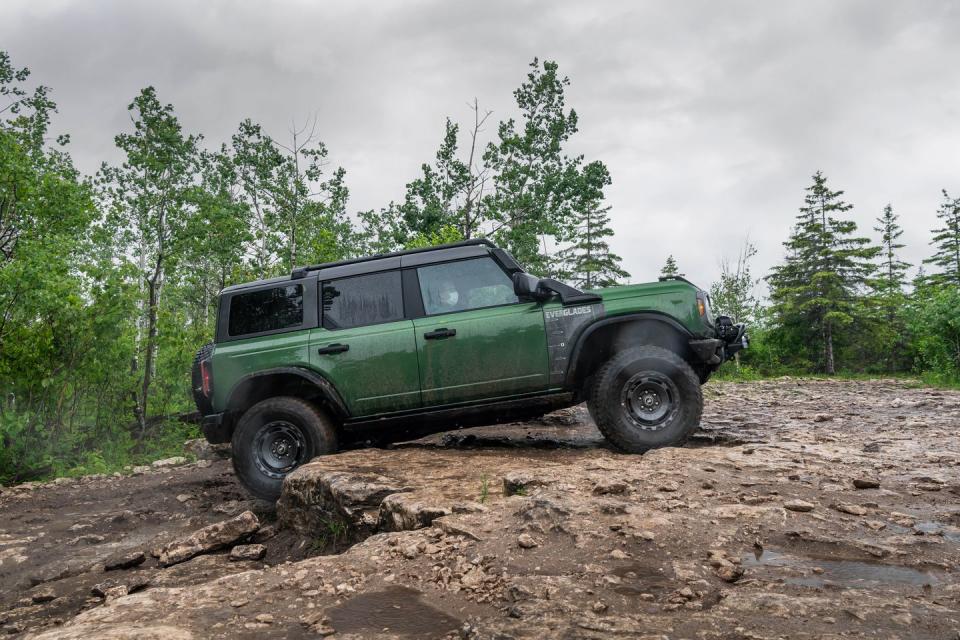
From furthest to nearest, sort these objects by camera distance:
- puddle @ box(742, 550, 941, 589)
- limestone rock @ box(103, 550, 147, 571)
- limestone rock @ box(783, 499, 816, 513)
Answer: limestone rock @ box(103, 550, 147, 571) → limestone rock @ box(783, 499, 816, 513) → puddle @ box(742, 550, 941, 589)

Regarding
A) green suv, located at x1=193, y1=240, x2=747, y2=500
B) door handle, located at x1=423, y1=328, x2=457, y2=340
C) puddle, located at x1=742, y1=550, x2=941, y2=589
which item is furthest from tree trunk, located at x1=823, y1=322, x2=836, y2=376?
puddle, located at x1=742, y1=550, x2=941, y2=589

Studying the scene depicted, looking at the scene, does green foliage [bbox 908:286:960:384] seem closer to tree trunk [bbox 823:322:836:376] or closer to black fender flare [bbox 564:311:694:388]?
tree trunk [bbox 823:322:836:376]

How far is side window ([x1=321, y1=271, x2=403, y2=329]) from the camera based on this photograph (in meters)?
5.69

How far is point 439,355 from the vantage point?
5.45 m

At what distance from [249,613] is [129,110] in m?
17.1

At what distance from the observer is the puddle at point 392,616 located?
256 cm

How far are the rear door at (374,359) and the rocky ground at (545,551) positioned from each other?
0.54 meters

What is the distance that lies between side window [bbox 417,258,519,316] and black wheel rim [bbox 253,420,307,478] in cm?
172

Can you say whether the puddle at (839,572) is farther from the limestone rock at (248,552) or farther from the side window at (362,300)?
the side window at (362,300)

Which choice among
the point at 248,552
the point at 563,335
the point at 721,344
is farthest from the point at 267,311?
the point at 721,344

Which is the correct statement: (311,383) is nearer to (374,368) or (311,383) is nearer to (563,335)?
(374,368)

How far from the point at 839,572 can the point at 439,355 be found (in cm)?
347

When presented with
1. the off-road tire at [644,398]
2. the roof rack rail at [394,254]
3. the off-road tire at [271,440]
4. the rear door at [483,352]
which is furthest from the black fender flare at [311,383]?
the off-road tire at [644,398]

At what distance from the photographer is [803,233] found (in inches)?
1241
